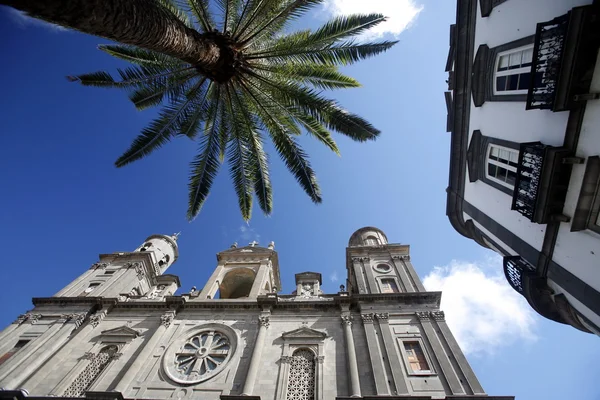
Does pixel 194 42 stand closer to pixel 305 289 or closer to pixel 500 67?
pixel 500 67

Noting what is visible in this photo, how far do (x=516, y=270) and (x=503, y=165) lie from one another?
14.2 feet

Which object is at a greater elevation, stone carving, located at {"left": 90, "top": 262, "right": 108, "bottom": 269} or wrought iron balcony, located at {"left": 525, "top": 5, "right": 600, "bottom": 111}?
stone carving, located at {"left": 90, "top": 262, "right": 108, "bottom": 269}

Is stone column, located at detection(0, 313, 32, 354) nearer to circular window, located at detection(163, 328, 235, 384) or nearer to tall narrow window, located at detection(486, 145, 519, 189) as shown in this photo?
circular window, located at detection(163, 328, 235, 384)

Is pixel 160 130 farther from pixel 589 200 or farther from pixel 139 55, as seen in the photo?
pixel 589 200

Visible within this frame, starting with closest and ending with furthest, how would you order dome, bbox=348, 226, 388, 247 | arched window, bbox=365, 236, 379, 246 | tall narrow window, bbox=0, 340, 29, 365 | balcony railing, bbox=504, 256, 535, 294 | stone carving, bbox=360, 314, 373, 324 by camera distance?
balcony railing, bbox=504, 256, 535, 294 < tall narrow window, bbox=0, 340, 29, 365 < stone carving, bbox=360, 314, 373, 324 < arched window, bbox=365, 236, 379, 246 < dome, bbox=348, 226, 388, 247

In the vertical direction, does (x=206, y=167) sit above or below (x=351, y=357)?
above

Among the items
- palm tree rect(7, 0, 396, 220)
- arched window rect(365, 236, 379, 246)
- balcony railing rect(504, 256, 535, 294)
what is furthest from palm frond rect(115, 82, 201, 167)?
arched window rect(365, 236, 379, 246)

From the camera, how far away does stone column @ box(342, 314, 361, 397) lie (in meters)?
13.1

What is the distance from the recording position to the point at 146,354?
52.2 feet

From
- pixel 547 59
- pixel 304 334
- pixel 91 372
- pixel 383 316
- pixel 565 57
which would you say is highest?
pixel 383 316

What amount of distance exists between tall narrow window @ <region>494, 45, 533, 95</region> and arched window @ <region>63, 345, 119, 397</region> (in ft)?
77.1

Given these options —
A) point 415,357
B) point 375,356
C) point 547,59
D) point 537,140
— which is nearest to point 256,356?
point 375,356

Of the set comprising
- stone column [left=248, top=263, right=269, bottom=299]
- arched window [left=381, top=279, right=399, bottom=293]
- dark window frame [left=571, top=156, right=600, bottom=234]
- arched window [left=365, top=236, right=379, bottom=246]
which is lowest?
dark window frame [left=571, top=156, right=600, bottom=234]

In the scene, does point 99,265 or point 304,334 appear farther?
point 99,265
